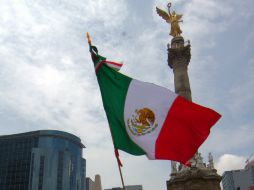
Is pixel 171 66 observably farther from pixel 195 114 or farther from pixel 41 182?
pixel 41 182

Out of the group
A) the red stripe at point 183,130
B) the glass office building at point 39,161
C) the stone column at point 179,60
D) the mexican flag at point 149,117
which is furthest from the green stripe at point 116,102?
the glass office building at point 39,161

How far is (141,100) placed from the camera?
1198cm

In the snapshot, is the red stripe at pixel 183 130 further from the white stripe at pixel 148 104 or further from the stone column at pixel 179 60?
the stone column at pixel 179 60

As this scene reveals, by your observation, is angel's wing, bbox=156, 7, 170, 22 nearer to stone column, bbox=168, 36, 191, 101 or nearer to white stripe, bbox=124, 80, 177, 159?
stone column, bbox=168, 36, 191, 101

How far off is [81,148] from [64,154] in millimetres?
12440

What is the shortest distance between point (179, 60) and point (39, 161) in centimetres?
7811

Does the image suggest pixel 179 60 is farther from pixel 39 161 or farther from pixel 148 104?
pixel 39 161

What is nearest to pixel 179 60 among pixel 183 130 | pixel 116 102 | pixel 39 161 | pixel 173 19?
pixel 173 19

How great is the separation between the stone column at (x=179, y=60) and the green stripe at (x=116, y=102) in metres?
27.9

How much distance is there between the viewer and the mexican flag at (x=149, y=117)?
1092 cm

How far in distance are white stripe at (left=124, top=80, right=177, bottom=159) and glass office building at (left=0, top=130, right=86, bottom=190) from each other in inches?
3914

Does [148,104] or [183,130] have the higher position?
[148,104]

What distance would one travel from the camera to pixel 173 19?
4325 centimetres

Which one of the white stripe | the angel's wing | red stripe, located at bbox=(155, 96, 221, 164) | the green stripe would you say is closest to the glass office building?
the angel's wing
